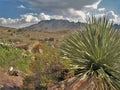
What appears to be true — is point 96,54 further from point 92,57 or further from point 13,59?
point 13,59

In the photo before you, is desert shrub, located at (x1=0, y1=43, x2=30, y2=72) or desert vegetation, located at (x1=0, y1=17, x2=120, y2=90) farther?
desert shrub, located at (x1=0, y1=43, x2=30, y2=72)

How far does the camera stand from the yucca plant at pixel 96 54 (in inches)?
494

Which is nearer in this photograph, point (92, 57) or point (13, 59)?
point (92, 57)

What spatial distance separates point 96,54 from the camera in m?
13.0

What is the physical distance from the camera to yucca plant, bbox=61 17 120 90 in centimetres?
1254

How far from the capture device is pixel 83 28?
45.3 ft

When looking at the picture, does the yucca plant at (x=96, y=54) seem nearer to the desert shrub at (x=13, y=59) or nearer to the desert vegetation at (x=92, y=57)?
the desert vegetation at (x=92, y=57)


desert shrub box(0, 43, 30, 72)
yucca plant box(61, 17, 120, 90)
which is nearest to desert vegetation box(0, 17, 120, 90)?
yucca plant box(61, 17, 120, 90)

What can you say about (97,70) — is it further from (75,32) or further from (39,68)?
(39,68)

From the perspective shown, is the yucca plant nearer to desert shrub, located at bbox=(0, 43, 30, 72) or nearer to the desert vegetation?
the desert vegetation

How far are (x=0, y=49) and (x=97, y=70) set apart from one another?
10426 millimetres

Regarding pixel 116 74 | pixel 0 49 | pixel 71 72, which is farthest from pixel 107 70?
pixel 0 49

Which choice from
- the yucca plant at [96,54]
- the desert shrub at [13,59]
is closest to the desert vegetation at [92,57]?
the yucca plant at [96,54]

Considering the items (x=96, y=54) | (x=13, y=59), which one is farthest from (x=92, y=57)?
(x=13, y=59)
